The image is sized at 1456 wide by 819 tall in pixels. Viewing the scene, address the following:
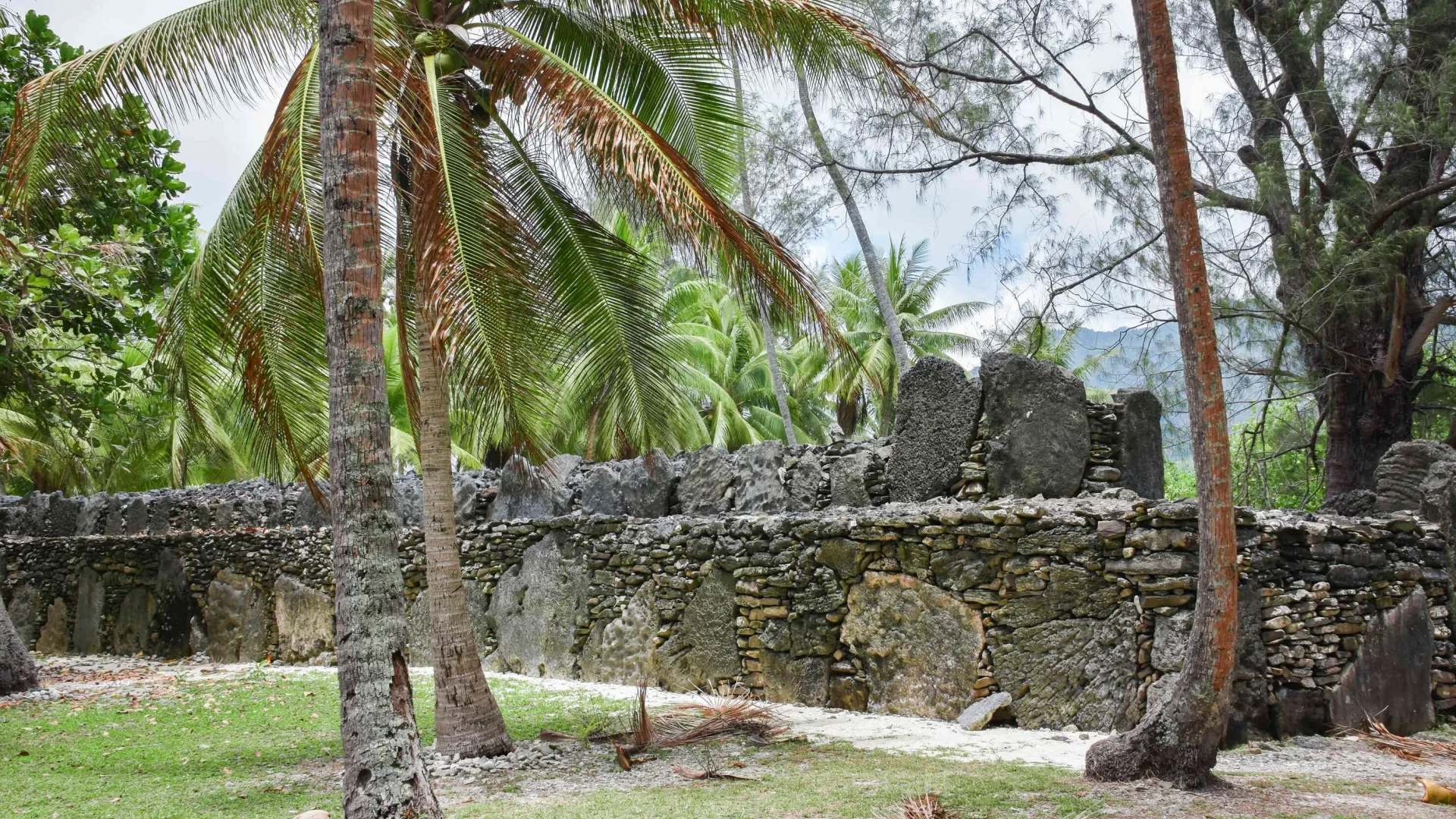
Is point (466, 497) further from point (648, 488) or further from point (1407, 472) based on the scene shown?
point (1407, 472)

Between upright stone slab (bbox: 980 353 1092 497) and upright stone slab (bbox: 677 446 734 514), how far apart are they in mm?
2737

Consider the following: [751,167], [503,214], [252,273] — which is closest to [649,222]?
[503,214]

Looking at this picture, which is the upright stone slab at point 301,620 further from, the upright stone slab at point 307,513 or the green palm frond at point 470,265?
the green palm frond at point 470,265

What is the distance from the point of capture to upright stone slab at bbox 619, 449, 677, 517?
402 inches

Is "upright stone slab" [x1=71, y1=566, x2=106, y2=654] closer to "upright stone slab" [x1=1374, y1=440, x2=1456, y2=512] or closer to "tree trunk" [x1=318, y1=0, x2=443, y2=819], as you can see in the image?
"tree trunk" [x1=318, y1=0, x2=443, y2=819]

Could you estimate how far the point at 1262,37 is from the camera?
453 inches

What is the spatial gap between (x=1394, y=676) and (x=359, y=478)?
5.95 meters

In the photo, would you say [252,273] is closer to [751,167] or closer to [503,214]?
[503,214]

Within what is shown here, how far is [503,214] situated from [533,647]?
5.14 metres

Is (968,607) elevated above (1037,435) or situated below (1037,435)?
below

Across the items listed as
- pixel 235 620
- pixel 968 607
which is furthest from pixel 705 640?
pixel 235 620

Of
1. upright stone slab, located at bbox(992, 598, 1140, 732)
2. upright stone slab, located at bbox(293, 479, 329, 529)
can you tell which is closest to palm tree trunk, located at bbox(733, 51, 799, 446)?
upright stone slab, located at bbox(992, 598, 1140, 732)

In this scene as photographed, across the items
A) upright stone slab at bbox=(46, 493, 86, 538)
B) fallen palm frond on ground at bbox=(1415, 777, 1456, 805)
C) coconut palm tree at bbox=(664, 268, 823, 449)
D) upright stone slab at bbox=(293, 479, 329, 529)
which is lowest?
fallen palm frond on ground at bbox=(1415, 777, 1456, 805)

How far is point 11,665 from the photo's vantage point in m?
10.0
